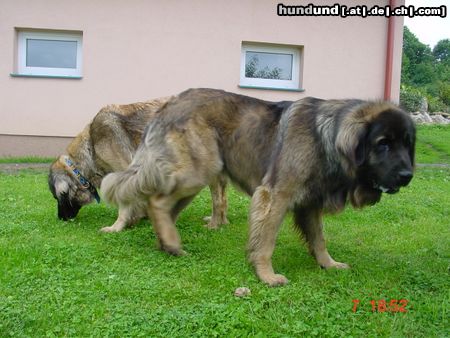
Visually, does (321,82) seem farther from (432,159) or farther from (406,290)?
(406,290)

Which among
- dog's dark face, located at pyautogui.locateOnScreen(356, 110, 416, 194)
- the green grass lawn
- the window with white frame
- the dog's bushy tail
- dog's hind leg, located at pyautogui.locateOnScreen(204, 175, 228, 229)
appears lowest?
the green grass lawn

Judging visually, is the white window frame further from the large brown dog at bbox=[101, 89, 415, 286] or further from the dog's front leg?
the large brown dog at bbox=[101, 89, 415, 286]

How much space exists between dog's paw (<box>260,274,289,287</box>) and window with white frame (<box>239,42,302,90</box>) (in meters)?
7.54

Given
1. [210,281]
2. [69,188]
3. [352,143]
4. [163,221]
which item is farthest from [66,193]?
[352,143]

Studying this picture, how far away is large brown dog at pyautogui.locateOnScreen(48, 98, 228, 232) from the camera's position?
5391 mm

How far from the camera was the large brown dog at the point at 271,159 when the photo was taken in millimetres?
3270

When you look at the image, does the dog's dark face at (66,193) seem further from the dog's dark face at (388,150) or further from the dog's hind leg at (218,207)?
the dog's dark face at (388,150)

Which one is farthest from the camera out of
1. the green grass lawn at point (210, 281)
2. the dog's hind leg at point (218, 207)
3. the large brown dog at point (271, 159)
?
the dog's hind leg at point (218, 207)

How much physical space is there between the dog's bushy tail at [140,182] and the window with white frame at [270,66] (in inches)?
260

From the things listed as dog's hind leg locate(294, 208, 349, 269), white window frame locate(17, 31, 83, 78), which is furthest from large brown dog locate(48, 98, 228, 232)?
white window frame locate(17, 31, 83, 78)

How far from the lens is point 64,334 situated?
2.63m

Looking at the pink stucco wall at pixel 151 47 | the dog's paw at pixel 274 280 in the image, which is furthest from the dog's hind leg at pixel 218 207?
the pink stucco wall at pixel 151 47

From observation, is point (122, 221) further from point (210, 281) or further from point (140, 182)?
point (210, 281)

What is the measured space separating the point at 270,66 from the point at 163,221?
7.29 m
